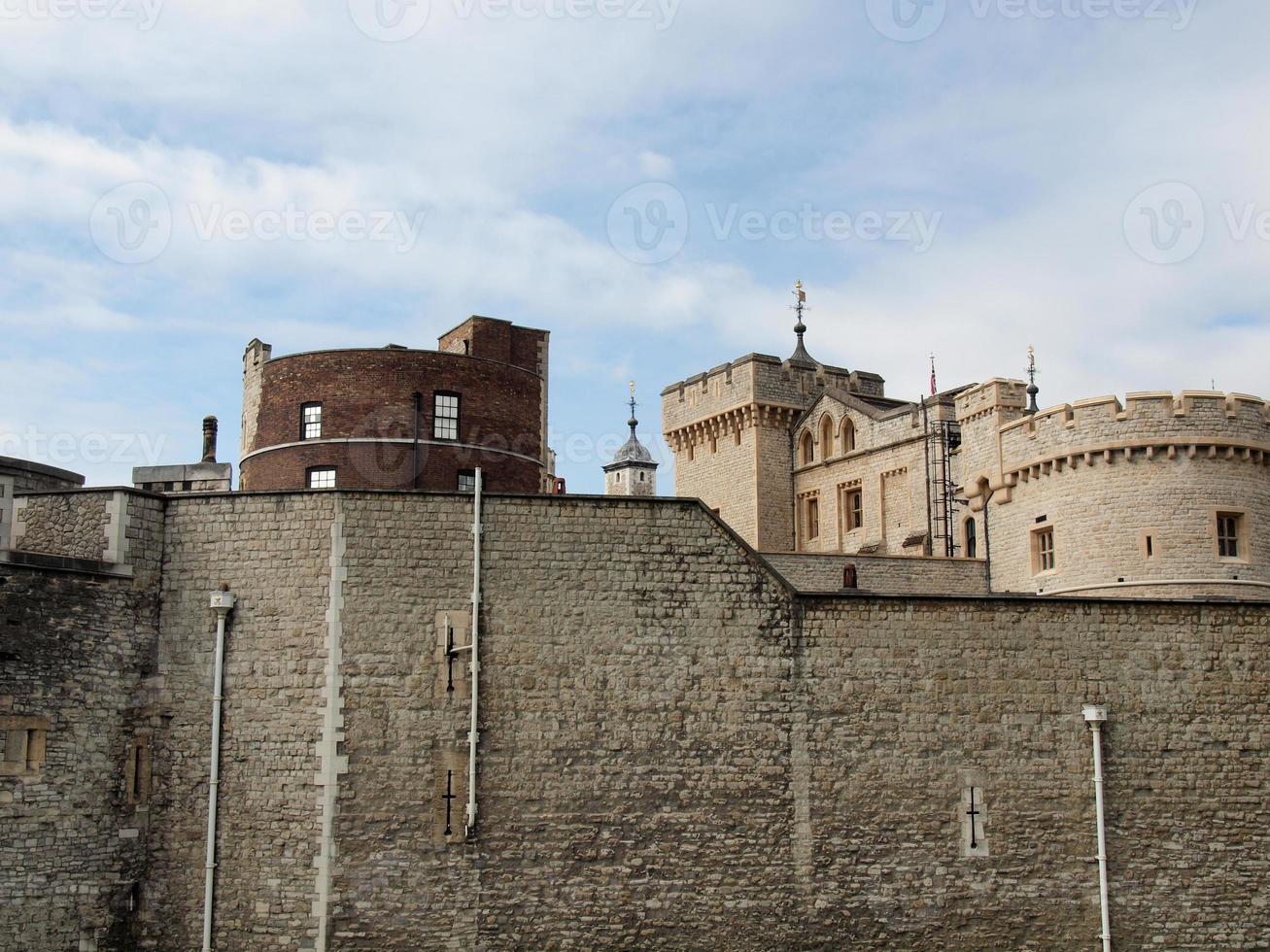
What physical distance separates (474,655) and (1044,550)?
1789 cm

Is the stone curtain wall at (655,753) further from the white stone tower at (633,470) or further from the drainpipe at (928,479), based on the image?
the white stone tower at (633,470)

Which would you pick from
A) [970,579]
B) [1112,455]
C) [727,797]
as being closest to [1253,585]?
[1112,455]

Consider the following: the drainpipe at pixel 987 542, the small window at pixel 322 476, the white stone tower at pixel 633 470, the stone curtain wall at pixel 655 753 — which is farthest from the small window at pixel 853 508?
the white stone tower at pixel 633 470

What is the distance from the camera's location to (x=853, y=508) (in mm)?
50875

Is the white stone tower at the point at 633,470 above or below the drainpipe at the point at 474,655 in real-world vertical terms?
above

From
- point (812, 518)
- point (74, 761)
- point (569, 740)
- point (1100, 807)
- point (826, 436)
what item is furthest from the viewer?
point (812, 518)

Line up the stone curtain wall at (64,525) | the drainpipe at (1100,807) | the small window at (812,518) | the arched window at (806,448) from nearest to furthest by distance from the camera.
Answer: the stone curtain wall at (64,525), the drainpipe at (1100,807), the small window at (812,518), the arched window at (806,448)

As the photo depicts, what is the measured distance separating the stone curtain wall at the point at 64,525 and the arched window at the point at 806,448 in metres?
32.3

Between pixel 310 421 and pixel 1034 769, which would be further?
pixel 310 421

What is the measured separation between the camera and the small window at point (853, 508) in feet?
165

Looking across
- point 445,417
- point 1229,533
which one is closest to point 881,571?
point 1229,533

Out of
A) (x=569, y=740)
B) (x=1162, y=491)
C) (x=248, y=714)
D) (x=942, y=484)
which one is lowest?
(x=569, y=740)

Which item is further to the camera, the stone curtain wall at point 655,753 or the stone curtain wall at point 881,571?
the stone curtain wall at point 881,571

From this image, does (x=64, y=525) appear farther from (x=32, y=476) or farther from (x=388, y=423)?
(x=388, y=423)
